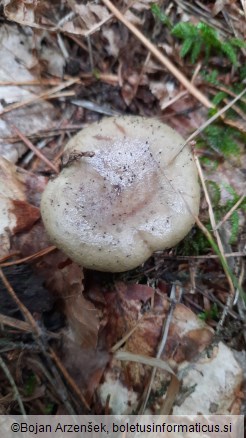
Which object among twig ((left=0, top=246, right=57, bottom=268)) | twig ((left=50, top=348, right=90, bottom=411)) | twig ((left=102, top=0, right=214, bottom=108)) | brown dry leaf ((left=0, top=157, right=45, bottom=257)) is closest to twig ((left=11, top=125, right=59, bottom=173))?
brown dry leaf ((left=0, top=157, right=45, bottom=257))

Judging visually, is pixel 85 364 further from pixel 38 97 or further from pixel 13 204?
pixel 38 97

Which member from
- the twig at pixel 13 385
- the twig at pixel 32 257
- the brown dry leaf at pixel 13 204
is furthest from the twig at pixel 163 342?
the brown dry leaf at pixel 13 204

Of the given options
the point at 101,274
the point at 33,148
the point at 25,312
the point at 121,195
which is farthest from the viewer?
the point at 33,148

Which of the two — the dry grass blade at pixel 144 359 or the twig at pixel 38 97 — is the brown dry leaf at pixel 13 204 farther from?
the dry grass blade at pixel 144 359

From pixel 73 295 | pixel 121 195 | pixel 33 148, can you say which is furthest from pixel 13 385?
pixel 33 148

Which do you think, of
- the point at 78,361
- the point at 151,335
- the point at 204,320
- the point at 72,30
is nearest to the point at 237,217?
the point at 204,320

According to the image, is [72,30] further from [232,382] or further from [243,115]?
[232,382]

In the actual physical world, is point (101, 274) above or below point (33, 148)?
below
